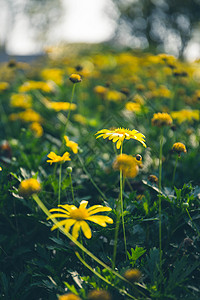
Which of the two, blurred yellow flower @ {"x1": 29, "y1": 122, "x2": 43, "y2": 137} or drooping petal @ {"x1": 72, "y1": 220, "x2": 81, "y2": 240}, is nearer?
drooping petal @ {"x1": 72, "y1": 220, "x2": 81, "y2": 240}

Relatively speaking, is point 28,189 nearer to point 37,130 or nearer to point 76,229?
point 76,229

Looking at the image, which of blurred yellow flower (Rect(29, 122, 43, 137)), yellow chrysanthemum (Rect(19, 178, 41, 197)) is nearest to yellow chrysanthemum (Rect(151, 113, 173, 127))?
yellow chrysanthemum (Rect(19, 178, 41, 197))

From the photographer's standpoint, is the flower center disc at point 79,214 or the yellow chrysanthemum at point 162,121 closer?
the flower center disc at point 79,214

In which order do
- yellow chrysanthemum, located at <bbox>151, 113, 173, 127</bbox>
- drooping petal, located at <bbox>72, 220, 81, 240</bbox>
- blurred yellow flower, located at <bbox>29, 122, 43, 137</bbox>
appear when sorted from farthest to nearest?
blurred yellow flower, located at <bbox>29, 122, 43, 137</bbox> → yellow chrysanthemum, located at <bbox>151, 113, 173, 127</bbox> → drooping petal, located at <bbox>72, 220, 81, 240</bbox>

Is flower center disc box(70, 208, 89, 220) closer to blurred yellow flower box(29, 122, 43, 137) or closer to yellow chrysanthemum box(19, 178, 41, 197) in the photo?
yellow chrysanthemum box(19, 178, 41, 197)

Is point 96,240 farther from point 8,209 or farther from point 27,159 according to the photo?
point 27,159

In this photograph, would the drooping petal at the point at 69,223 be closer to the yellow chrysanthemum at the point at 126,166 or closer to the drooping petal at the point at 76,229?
the drooping petal at the point at 76,229

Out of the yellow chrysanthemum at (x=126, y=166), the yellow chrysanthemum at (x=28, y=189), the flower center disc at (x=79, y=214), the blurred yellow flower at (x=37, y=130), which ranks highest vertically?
the yellow chrysanthemum at (x=126, y=166)

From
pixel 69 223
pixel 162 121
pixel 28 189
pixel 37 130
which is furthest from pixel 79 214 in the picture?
pixel 37 130

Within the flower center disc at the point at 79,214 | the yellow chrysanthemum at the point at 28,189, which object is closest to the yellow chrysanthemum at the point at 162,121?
the flower center disc at the point at 79,214

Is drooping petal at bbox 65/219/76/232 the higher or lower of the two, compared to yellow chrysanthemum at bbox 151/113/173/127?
lower

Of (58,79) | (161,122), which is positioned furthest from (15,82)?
(161,122)

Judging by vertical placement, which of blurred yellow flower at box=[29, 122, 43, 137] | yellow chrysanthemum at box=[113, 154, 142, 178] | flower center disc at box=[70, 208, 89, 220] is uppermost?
yellow chrysanthemum at box=[113, 154, 142, 178]

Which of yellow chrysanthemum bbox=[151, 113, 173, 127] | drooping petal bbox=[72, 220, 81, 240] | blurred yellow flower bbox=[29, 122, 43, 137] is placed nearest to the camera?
drooping petal bbox=[72, 220, 81, 240]
